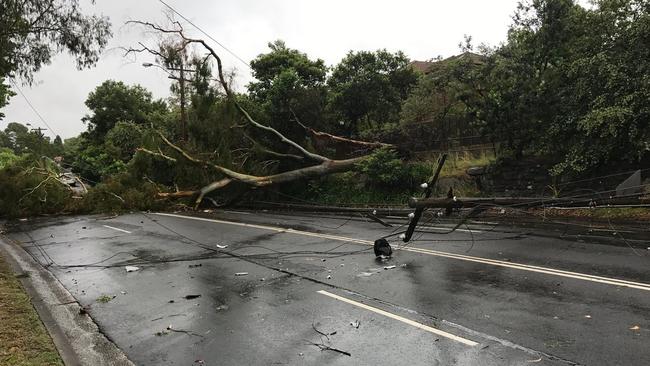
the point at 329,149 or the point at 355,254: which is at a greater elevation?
the point at 329,149

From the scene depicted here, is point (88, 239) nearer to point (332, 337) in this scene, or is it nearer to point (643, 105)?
point (332, 337)

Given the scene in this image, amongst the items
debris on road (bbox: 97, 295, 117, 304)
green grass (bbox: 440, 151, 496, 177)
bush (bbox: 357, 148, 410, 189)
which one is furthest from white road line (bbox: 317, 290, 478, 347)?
bush (bbox: 357, 148, 410, 189)

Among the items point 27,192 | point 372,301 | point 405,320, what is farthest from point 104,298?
point 27,192

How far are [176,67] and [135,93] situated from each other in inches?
1438

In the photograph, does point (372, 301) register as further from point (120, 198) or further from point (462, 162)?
point (120, 198)

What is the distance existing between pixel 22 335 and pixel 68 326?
0.71 meters

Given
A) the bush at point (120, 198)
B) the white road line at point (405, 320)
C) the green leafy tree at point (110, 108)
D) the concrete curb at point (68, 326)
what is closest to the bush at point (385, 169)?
the bush at point (120, 198)

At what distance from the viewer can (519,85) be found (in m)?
16.4

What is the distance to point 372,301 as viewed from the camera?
665 cm

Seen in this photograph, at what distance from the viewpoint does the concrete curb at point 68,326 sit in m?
5.18

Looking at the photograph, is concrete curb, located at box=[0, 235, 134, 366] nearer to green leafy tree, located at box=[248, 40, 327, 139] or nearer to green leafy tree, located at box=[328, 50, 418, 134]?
green leafy tree, located at box=[248, 40, 327, 139]

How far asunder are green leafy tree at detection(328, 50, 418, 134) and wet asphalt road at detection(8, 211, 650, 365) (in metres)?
15.0

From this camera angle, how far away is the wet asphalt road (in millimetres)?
4871

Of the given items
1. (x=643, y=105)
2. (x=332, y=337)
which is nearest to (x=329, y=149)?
(x=643, y=105)
